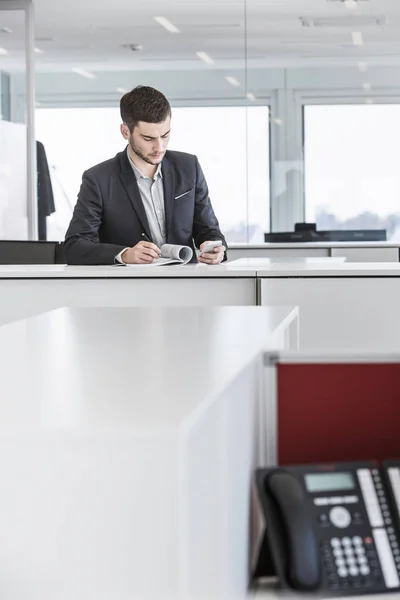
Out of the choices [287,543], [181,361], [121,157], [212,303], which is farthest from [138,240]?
[287,543]

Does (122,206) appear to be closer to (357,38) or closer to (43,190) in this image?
A: (43,190)

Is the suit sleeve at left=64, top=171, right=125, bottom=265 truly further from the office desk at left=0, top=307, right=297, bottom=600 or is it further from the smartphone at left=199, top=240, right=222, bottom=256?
the office desk at left=0, top=307, right=297, bottom=600

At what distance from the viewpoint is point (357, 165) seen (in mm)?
7891

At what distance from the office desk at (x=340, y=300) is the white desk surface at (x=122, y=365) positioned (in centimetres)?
130

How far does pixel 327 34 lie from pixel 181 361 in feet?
22.0

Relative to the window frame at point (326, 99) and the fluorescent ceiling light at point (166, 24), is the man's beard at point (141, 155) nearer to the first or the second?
the fluorescent ceiling light at point (166, 24)

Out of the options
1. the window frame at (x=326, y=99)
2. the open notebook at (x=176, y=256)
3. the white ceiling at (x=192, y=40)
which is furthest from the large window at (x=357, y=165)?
the open notebook at (x=176, y=256)

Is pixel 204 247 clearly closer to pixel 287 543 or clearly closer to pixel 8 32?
pixel 287 543

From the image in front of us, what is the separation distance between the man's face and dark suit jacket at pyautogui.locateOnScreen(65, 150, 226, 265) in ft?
0.35

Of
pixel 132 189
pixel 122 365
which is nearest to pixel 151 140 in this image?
pixel 132 189

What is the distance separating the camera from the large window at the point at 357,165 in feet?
25.8

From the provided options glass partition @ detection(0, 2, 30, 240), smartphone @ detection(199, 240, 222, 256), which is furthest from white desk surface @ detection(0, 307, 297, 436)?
glass partition @ detection(0, 2, 30, 240)

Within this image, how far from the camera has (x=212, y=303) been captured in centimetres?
371

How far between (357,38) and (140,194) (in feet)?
13.4
